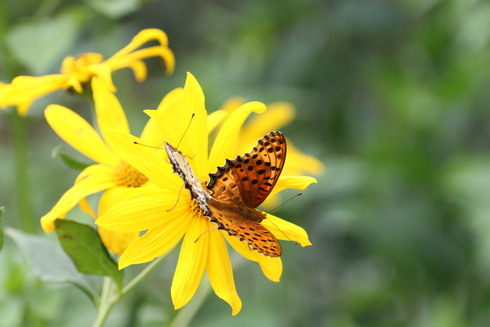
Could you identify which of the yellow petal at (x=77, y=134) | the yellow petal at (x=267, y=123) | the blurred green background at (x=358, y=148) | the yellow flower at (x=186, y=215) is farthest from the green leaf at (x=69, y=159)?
the yellow petal at (x=267, y=123)

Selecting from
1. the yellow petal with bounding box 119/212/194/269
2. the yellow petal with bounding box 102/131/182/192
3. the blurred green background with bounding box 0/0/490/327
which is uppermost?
the yellow petal with bounding box 102/131/182/192

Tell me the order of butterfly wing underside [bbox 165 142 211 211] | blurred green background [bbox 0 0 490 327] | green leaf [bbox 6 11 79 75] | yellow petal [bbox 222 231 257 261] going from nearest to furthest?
butterfly wing underside [bbox 165 142 211 211], yellow petal [bbox 222 231 257 261], green leaf [bbox 6 11 79 75], blurred green background [bbox 0 0 490 327]

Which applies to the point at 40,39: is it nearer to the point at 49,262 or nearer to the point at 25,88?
the point at 25,88

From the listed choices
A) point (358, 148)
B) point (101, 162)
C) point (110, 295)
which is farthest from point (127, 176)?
point (358, 148)

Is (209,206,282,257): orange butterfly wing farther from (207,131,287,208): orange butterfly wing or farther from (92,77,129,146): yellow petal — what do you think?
(92,77,129,146): yellow petal

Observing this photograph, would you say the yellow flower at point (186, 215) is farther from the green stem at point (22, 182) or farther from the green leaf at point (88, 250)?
the green stem at point (22, 182)

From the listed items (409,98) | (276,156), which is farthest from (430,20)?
(276,156)

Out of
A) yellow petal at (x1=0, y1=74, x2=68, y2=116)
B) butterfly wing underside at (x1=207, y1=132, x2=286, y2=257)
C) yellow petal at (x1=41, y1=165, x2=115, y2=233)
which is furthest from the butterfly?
yellow petal at (x1=0, y1=74, x2=68, y2=116)
